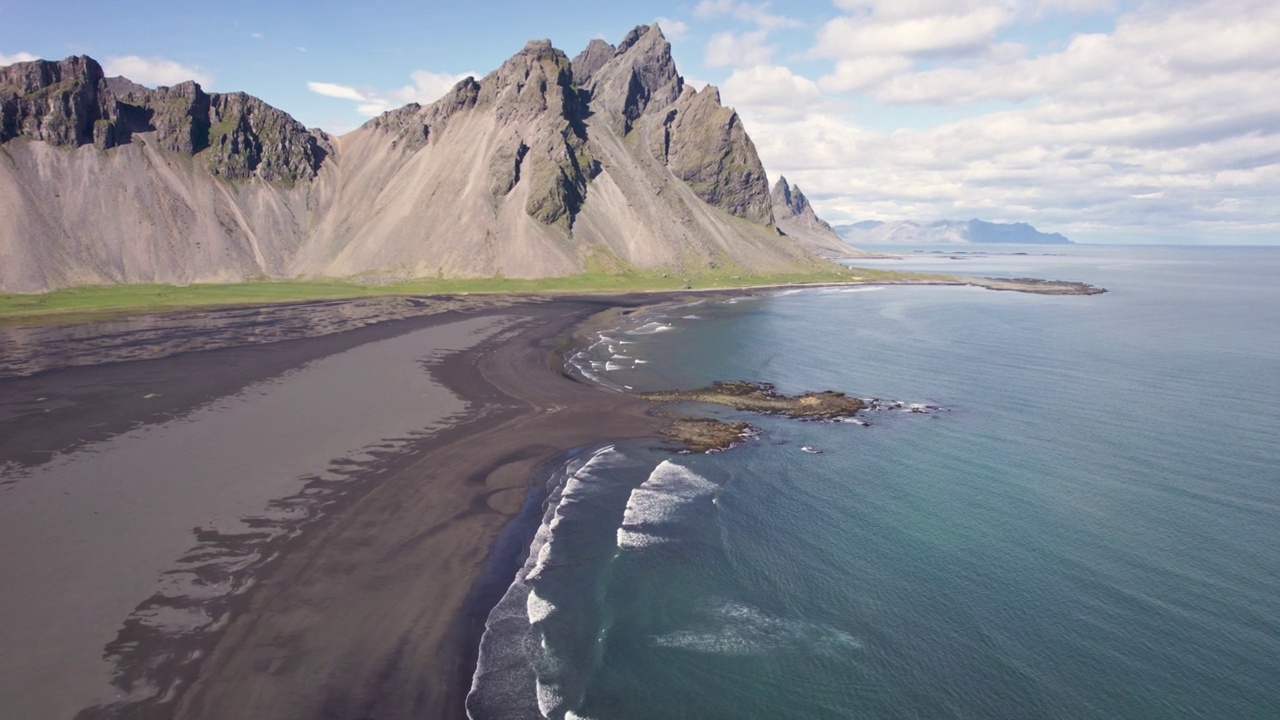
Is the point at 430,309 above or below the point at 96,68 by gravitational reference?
below

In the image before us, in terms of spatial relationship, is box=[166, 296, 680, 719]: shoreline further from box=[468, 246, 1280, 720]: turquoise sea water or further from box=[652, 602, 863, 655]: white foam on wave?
box=[652, 602, 863, 655]: white foam on wave

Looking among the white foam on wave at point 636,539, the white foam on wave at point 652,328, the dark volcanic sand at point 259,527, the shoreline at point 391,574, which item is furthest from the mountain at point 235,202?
the white foam on wave at point 636,539

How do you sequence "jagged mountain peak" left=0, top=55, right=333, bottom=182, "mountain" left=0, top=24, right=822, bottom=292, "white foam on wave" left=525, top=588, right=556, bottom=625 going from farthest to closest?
"jagged mountain peak" left=0, top=55, right=333, bottom=182
"mountain" left=0, top=24, right=822, bottom=292
"white foam on wave" left=525, top=588, right=556, bottom=625

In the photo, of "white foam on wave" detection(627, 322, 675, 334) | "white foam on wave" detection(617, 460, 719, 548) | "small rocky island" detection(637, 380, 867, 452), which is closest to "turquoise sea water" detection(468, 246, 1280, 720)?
"white foam on wave" detection(617, 460, 719, 548)

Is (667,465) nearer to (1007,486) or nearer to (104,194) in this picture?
(1007,486)

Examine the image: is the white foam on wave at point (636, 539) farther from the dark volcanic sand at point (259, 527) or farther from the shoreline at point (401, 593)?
the dark volcanic sand at point (259, 527)

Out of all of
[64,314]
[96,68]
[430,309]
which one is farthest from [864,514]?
[96,68]
